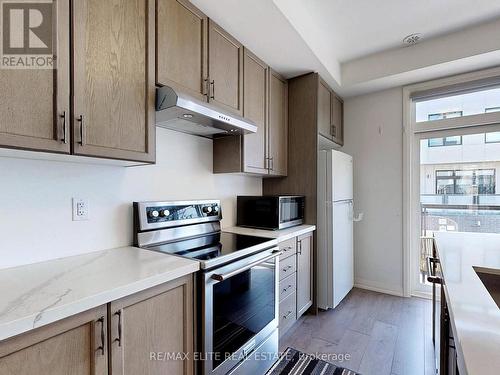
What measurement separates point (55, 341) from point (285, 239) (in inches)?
59.8

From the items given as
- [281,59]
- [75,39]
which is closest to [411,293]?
[281,59]

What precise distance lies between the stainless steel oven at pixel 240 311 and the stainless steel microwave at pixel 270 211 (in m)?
0.46

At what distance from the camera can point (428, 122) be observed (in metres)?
2.85

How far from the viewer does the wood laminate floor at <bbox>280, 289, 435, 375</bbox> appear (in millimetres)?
1816

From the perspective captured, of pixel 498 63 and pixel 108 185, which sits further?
pixel 498 63

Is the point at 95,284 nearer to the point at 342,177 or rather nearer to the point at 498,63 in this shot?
the point at 342,177

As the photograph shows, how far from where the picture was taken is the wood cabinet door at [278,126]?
242 cm

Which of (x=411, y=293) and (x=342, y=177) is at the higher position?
(x=342, y=177)

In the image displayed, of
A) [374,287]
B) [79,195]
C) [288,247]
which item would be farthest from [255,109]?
[374,287]

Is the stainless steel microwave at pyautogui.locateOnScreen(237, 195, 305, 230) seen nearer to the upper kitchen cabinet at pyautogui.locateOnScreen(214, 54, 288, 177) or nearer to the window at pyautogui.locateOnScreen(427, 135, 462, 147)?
the upper kitchen cabinet at pyautogui.locateOnScreen(214, 54, 288, 177)

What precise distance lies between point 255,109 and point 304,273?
1542 mm

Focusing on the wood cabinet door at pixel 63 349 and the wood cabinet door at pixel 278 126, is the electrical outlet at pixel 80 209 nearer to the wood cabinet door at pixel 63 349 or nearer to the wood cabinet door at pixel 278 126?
the wood cabinet door at pixel 63 349

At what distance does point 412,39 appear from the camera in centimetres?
239

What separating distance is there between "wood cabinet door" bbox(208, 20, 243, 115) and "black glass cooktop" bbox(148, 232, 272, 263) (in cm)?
95
